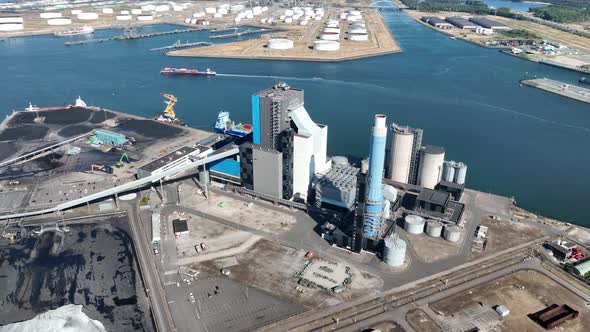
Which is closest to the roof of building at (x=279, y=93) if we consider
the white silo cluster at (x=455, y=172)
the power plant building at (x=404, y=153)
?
the power plant building at (x=404, y=153)

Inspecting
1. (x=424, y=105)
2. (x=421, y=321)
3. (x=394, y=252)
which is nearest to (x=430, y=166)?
(x=394, y=252)

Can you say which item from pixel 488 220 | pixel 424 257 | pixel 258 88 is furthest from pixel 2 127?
pixel 488 220

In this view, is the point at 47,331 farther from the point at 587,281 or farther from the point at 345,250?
the point at 587,281

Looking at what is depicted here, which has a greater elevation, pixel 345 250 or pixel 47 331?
pixel 47 331

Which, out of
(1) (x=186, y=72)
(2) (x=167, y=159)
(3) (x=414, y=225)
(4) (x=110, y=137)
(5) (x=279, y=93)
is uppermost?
(5) (x=279, y=93)

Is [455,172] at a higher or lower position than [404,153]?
lower

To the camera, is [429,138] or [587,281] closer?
[587,281]

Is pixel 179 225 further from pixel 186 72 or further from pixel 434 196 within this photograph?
pixel 186 72

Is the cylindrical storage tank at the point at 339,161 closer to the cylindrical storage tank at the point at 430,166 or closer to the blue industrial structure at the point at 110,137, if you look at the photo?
the cylindrical storage tank at the point at 430,166
